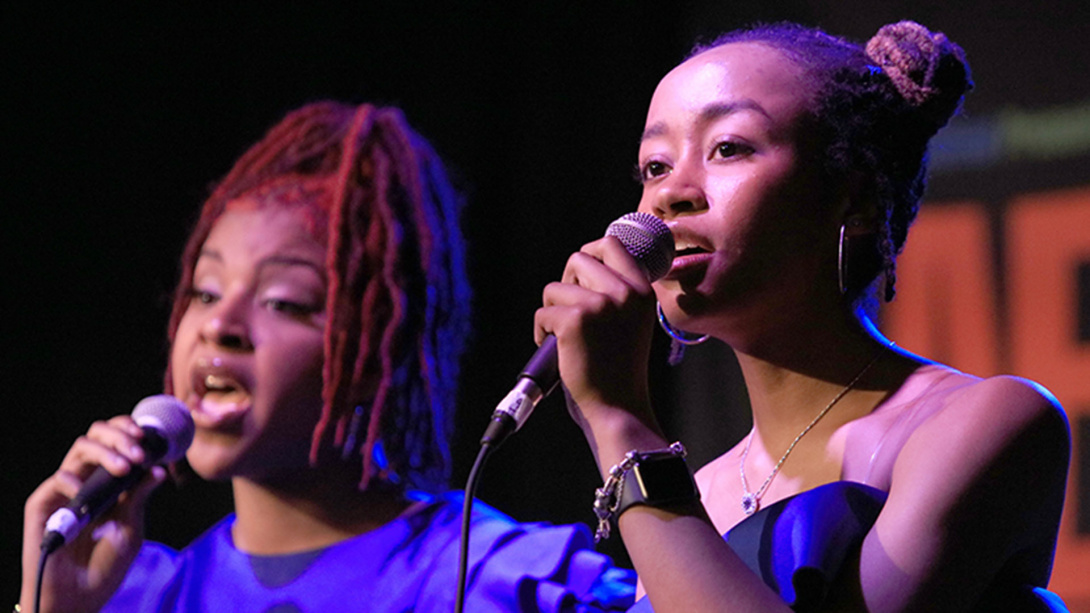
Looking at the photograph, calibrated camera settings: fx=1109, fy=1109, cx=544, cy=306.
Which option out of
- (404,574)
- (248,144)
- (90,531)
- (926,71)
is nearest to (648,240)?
(926,71)

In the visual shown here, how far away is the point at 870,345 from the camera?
4.69 feet

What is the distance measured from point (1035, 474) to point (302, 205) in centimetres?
145

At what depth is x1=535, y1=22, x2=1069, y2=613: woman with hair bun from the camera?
1099 mm

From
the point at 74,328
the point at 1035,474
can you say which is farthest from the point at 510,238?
the point at 1035,474

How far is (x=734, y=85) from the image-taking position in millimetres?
1391

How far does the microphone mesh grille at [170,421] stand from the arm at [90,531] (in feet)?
0.09

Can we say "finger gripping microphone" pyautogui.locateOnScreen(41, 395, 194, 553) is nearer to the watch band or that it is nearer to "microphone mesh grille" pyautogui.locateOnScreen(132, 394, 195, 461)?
"microphone mesh grille" pyautogui.locateOnScreen(132, 394, 195, 461)

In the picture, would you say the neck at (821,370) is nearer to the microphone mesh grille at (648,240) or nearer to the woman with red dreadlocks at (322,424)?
the microphone mesh grille at (648,240)

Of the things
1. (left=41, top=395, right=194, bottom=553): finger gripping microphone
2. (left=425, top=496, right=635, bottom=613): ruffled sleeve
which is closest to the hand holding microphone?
(left=41, top=395, right=194, bottom=553): finger gripping microphone

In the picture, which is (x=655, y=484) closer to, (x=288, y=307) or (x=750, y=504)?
(x=750, y=504)

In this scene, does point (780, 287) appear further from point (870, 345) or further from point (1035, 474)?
point (1035, 474)

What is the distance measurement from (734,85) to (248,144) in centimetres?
165

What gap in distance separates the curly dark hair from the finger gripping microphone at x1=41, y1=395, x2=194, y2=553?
1.12m

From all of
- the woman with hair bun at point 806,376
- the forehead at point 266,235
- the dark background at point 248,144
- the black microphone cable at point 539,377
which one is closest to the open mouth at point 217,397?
the forehead at point 266,235
